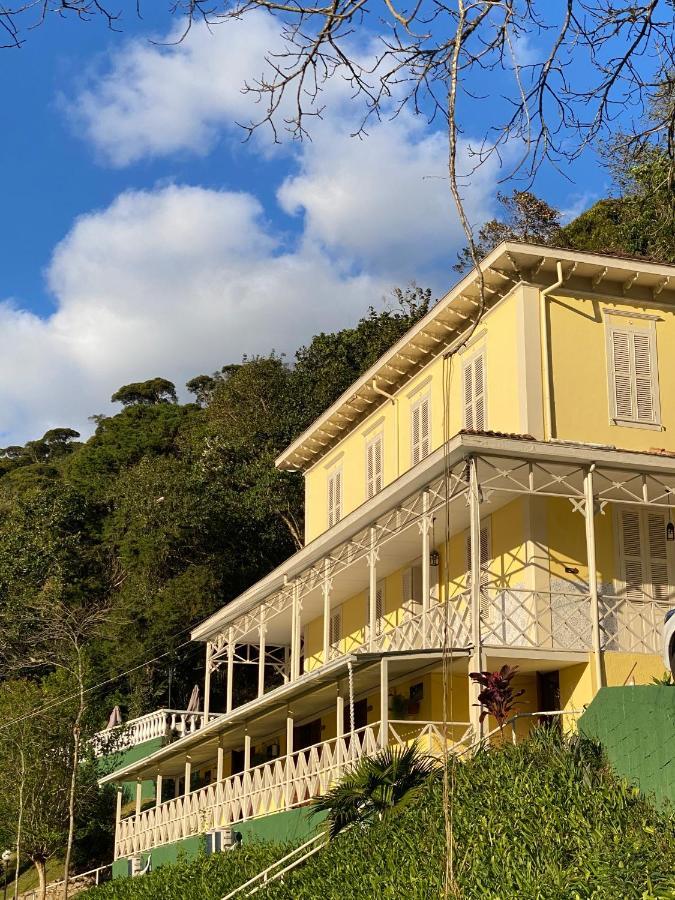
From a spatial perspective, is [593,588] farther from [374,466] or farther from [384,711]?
[374,466]

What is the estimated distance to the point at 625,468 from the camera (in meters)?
19.7

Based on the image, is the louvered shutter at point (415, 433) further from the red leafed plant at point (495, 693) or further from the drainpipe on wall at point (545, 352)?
the red leafed plant at point (495, 693)

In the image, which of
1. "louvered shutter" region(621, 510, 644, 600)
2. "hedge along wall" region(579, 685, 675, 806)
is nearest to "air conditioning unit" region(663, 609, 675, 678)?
"hedge along wall" region(579, 685, 675, 806)

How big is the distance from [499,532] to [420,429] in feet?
14.9

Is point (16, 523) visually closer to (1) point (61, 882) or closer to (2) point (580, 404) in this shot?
(1) point (61, 882)

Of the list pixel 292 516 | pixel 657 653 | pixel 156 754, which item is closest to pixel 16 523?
pixel 292 516

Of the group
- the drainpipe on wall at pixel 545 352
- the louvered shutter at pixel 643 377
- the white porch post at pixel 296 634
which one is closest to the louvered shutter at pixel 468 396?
the drainpipe on wall at pixel 545 352

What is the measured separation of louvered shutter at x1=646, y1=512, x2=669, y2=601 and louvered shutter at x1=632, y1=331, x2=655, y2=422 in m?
1.93

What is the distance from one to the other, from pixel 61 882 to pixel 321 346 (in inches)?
925

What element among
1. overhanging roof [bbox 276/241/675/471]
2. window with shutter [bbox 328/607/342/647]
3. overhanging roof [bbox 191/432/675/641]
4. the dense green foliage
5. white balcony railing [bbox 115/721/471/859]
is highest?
overhanging roof [bbox 276/241/675/471]

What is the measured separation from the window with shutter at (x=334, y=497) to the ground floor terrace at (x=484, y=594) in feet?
14.9

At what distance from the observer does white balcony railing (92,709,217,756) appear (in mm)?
33344

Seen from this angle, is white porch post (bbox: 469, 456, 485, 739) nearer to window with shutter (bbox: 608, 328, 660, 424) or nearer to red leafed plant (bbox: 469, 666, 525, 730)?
red leafed plant (bbox: 469, 666, 525, 730)

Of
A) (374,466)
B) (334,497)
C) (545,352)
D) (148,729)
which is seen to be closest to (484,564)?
(545,352)
